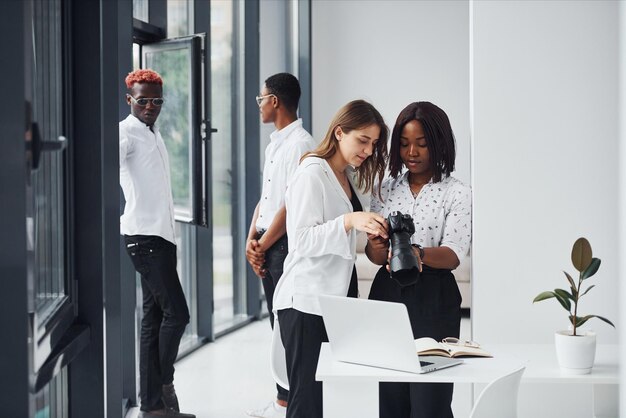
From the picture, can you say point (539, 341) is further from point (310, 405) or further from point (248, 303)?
point (248, 303)

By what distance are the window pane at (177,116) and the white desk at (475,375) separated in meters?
2.32

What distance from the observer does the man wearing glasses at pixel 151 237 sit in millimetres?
3791

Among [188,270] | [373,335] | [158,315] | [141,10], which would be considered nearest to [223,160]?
[188,270]

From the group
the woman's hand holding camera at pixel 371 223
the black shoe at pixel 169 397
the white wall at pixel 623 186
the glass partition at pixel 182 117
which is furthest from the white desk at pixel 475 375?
the glass partition at pixel 182 117

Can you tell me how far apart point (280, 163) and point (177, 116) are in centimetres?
133

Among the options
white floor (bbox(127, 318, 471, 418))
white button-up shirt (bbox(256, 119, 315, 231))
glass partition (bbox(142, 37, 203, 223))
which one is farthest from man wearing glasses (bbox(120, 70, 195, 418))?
glass partition (bbox(142, 37, 203, 223))

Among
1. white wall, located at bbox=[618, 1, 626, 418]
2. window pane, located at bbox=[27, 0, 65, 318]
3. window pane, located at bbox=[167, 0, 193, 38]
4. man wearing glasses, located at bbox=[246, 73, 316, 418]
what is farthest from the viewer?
window pane, located at bbox=[167, 0, 193, 38]

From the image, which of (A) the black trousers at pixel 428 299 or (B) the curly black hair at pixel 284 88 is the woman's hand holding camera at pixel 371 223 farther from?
(B) the curly black hair at pixel 284 88

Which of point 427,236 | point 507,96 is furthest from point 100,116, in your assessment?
point 507,96

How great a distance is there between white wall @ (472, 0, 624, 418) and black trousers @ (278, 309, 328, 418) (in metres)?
0.75

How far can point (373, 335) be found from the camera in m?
2.36

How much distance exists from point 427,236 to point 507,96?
68 cm

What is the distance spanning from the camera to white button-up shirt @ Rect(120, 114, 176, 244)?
3.78 meters

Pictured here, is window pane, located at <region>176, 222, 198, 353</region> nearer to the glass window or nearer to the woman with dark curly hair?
the glass window
